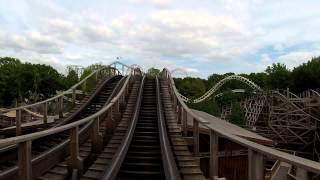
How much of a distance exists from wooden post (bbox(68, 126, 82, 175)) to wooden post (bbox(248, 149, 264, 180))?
3.87 metres

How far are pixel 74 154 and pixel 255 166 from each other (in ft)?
13.5

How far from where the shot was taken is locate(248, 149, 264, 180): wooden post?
4117 millimetres

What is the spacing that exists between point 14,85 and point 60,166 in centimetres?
6807

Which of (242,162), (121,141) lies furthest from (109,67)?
(121,141)

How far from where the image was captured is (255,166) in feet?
13.9

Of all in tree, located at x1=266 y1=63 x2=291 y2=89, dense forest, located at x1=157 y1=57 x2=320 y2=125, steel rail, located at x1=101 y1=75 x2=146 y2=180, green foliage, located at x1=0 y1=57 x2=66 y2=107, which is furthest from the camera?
green foliage, located at x1=0 y1=57 x2=66 y2=107

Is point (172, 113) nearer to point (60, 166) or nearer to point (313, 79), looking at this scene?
point (60, 166)

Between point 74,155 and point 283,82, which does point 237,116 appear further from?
point 283,82

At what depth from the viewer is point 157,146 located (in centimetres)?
1023

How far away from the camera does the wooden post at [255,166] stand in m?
4.12

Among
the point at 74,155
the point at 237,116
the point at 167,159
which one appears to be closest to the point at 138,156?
the point at 167,159

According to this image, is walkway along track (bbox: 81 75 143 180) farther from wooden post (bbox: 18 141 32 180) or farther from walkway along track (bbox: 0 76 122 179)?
wooden post (bbox: 18 141 32 180)

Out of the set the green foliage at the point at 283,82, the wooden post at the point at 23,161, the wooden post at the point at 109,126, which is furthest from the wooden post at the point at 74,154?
the green foliage at the point at 283,82

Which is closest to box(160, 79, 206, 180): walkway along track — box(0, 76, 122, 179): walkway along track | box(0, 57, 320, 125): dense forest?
box(0, 76, 122, 179): walkway along track
